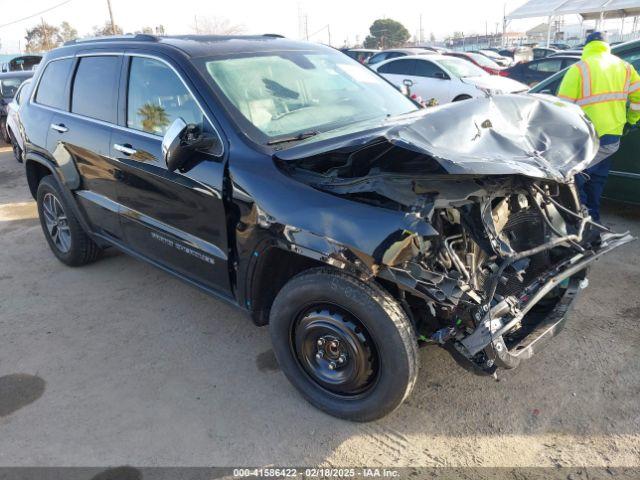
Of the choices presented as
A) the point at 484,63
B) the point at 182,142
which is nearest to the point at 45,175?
the point at 182,142

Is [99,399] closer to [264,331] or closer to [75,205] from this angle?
[264,331]

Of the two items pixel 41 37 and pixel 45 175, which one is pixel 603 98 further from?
pixel 41 37

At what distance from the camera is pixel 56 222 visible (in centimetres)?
489

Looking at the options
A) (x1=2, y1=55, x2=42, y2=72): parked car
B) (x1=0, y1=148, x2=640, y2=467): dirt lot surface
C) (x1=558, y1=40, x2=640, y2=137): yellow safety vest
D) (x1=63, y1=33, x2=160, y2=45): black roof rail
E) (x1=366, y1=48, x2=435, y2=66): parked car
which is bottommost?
(x1=0, y1=148, x2=640, y2=467): dirt lot surface

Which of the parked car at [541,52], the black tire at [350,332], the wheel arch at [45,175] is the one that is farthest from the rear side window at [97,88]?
the parked car at [541,52]

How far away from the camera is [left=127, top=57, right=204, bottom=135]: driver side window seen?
10.3 ft

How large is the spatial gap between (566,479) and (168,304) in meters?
2.99

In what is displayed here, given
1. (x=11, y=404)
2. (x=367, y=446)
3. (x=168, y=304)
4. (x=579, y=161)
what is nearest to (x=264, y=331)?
(x=168, y=304)

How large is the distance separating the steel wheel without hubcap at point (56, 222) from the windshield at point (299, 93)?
243 cm

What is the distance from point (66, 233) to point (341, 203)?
→ 342 cm

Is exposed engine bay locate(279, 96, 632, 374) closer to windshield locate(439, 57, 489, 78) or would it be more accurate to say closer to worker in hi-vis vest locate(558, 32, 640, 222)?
worker in hi-vis vest locate(558, 32, 640, 222)

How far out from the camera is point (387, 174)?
8.13 ft

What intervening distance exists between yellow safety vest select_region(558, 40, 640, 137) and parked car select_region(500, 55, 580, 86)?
861 cm

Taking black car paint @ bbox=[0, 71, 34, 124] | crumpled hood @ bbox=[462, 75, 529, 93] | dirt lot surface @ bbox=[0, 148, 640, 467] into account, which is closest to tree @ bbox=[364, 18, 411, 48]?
crumpled hood @ bbox=[462, 75, 529, 93]
